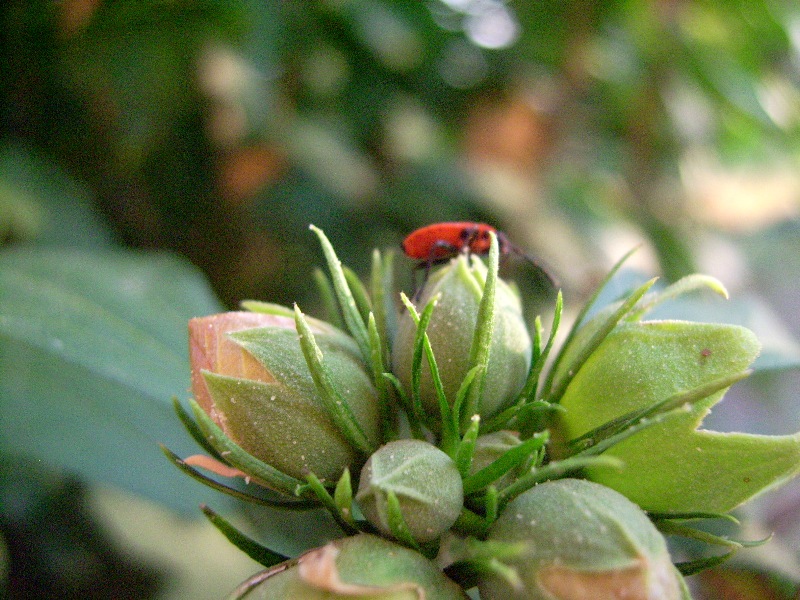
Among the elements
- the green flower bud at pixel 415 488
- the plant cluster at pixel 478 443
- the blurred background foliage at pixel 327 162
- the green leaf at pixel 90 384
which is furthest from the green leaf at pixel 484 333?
the green leaf at pixel 90 384

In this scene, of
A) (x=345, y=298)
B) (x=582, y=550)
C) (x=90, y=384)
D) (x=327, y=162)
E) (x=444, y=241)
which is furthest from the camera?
(x=327, y=162)

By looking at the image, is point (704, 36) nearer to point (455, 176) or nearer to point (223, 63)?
point (455, 176)

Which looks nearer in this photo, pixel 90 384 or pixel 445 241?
pixel 445 241

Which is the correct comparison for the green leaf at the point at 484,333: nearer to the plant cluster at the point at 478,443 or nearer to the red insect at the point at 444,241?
the plant cluster at the point at 478,443

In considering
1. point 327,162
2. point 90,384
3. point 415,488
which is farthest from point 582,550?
point 327,162

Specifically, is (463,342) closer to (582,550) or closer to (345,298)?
(345,298)

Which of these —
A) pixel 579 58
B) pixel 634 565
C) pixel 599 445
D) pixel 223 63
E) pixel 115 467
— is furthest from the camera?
pixel 579 58

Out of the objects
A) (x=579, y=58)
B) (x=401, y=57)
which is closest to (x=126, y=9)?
(x=401, y=57)
